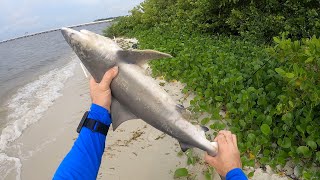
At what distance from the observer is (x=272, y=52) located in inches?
196

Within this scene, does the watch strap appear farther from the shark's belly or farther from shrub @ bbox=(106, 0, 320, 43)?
shrub @ bbox=(106, 0, 320, 43)

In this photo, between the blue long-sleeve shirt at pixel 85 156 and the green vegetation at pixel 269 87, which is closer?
the blue long-sleeve shirt at pixel 85 156

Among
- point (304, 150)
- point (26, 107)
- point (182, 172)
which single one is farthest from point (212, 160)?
point (26, 107)

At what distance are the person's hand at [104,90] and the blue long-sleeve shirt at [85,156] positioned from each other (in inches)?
2.3

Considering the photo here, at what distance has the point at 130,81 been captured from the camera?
2.84m

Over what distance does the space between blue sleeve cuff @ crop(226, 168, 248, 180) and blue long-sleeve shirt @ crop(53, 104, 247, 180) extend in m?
0.02

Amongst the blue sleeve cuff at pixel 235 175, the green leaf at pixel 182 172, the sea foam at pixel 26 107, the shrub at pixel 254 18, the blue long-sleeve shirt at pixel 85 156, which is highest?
the blue sleeve cuff at pixel 235 175

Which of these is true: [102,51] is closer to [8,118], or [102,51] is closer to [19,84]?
[8,118]

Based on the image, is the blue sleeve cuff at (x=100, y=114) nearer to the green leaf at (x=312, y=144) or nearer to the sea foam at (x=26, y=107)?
the green leaf at (x=312, y=144)

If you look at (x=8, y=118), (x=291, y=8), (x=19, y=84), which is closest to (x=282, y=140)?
(x=291, y=8)

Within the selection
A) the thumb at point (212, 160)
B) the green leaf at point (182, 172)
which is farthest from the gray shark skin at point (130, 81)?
the green leaf at point (182, 172)

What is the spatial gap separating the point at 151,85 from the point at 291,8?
25.9 feet

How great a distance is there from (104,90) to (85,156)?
56 cm

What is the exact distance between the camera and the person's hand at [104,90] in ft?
9.18
